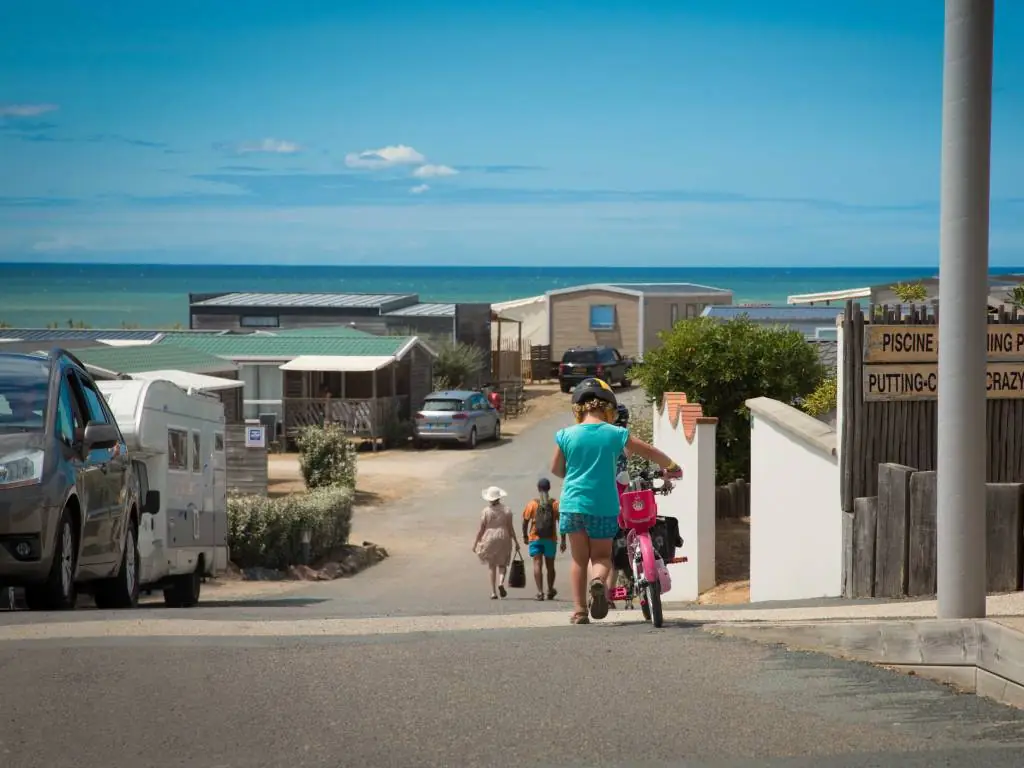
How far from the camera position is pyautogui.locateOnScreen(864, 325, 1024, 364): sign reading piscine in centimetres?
1027

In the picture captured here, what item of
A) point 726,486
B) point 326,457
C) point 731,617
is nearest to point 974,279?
point 731,617

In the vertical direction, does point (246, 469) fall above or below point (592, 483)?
below

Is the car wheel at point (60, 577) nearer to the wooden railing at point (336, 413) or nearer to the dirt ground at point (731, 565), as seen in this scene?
the dirt ground at point (731, 565)

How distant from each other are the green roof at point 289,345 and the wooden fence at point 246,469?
1414cm

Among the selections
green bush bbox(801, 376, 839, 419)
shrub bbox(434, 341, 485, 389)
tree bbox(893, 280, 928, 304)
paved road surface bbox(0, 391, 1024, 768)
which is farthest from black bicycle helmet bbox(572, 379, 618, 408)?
shrub bbox(434, 341, 485, 389)

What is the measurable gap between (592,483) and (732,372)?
13.0m

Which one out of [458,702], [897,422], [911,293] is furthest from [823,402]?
[458,702]

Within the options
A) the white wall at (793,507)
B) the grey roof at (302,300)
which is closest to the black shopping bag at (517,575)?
the white wall at (793,507)

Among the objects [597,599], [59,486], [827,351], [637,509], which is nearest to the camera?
[597,599]

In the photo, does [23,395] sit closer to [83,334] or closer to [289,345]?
[289,345]

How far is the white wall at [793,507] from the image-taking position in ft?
38.8

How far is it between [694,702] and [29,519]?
492cm

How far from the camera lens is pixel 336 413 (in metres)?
39.1

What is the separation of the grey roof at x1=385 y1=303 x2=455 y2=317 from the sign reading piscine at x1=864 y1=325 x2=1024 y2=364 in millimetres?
42244
